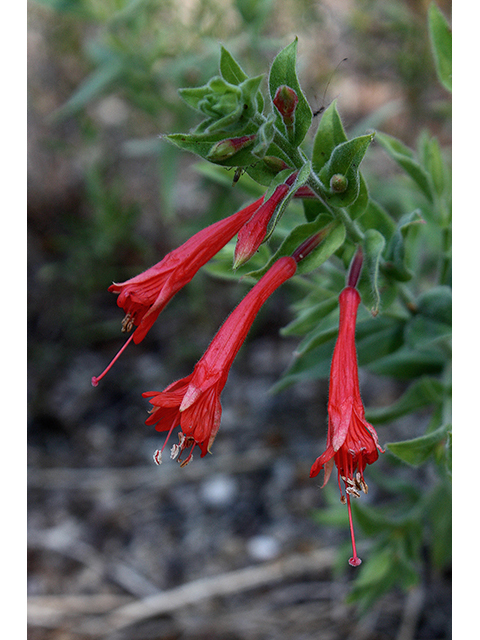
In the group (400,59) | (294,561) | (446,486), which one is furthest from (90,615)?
(400,59)

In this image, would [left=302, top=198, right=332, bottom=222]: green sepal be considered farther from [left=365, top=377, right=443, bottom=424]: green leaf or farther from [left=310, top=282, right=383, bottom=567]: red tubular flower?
[left=365, top=377, right=443, bottom=424]: green leaf

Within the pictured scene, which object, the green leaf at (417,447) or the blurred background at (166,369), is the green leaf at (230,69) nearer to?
the green leaf at (417,447)

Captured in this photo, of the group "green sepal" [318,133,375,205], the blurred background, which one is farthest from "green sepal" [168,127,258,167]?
the blurred background

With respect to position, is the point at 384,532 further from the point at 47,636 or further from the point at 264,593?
the point at 47,636

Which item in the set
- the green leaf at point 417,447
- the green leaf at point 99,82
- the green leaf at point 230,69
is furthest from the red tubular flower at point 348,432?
the green leaf at point 99,82

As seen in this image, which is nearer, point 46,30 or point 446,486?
point 446,486

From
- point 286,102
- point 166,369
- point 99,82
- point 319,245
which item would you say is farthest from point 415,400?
point 99,82
